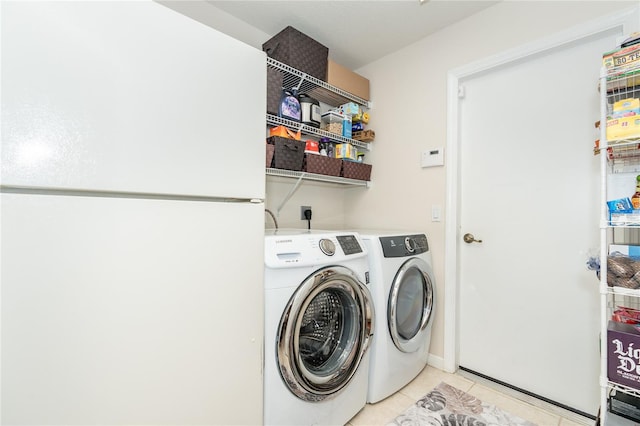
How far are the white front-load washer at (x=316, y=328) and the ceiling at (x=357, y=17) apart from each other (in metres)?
1.50

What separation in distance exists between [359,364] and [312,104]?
173 cm

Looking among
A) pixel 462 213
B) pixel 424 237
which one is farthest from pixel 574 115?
pixel 424 237

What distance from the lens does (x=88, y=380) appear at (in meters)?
0.82

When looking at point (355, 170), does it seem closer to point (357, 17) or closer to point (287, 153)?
point (287, 153)

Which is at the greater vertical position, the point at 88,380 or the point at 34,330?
the point at 34,330

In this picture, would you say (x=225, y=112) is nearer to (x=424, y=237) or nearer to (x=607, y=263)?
(x=424, y=237)

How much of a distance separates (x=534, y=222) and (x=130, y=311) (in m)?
2.13

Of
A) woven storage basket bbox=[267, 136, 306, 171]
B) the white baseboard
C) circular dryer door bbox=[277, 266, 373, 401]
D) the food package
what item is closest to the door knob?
the white baseboard

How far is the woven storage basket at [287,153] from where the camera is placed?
6.00 ft

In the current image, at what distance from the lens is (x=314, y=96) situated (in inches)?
92.1

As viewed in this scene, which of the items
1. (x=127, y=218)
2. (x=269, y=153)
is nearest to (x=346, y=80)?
(x=269, y=153)

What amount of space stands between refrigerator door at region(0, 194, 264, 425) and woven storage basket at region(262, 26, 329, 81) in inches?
50.8

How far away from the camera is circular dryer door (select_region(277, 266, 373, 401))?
48.6 inches

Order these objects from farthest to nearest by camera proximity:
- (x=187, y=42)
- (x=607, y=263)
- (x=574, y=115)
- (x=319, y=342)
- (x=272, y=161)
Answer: (x=272, y=161), (x=574, y=115), (x=319, y=342), (x=607, y=263), (x=187, y=42)
